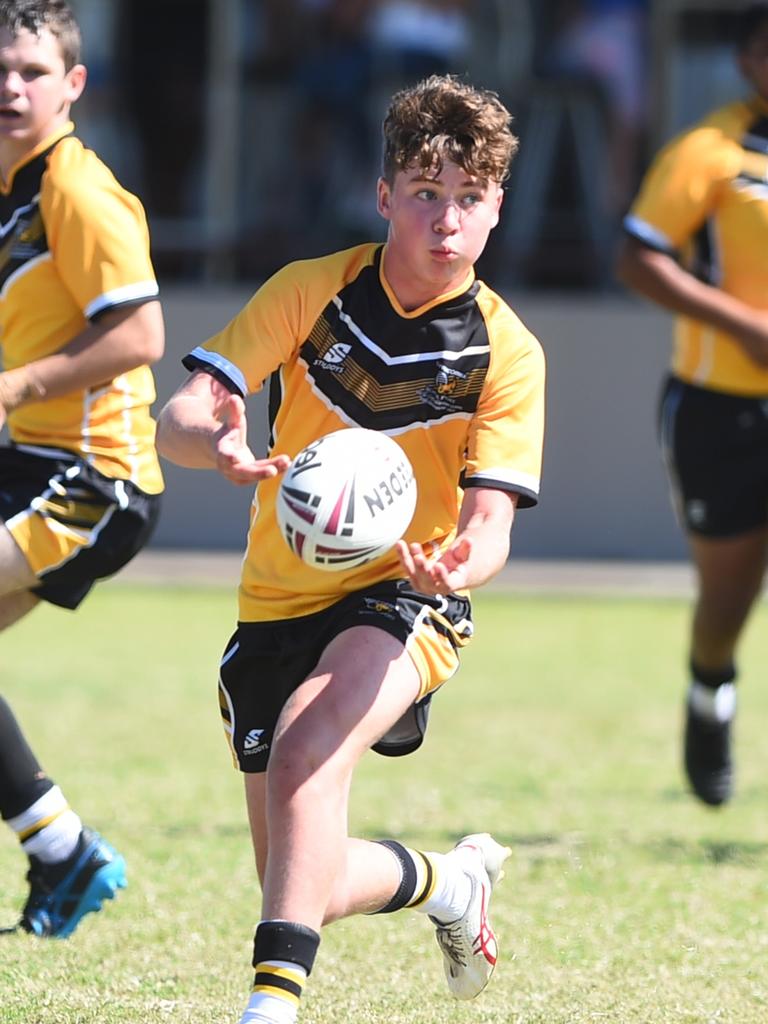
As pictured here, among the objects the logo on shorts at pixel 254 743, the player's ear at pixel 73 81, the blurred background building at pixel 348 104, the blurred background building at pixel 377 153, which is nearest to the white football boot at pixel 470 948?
the logo on shorts at pixel 254 743

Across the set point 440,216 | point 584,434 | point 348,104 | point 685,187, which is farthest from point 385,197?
point 584,434

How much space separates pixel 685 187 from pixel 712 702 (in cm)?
177

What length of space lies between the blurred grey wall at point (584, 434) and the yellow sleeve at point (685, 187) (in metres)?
9.00

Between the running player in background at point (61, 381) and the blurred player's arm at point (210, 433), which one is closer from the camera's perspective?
the blurred player's arm at point (210, 433)

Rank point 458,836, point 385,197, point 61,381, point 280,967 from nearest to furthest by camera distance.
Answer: point 280,967 → point 385,197 → point 61,381 → point 458,836

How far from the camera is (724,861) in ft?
18.6

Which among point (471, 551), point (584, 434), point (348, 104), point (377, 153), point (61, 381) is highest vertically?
point (471, 551)

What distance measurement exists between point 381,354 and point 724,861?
251 centimetres

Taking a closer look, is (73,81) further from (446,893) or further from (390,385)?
(446,893)

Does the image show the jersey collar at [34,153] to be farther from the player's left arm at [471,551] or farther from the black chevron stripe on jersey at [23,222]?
the player's left arm at [471,551]

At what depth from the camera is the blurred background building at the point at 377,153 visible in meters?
14.8

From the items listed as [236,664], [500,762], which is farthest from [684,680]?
[236,664]

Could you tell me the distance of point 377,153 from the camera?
14500mm

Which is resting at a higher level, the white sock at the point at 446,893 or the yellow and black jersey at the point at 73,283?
the yellow and black jersey at the point at 73,283
